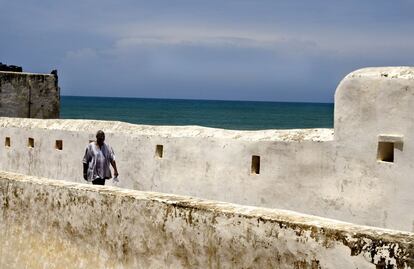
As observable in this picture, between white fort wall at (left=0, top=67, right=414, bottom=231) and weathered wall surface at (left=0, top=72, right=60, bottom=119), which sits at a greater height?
weathered wall surface at (left=0, top=72, right=60, bottom=119)

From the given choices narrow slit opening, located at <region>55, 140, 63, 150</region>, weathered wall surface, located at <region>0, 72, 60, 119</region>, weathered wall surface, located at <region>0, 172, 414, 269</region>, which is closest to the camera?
weathered wall surface, located at <region>0, 172, 414, 269</region>

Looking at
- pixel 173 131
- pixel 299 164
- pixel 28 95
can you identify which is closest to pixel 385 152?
pixel 299 164

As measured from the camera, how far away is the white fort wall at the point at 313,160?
24.9 feet

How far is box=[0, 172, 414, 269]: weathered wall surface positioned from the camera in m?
4.79

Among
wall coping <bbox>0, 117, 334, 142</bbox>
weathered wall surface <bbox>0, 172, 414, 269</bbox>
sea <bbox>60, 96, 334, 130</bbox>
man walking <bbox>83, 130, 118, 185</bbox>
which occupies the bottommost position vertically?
weathered wall surface <bbox>0, 172, 414, 269</bbox>

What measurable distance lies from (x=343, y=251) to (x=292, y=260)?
1.38 ft

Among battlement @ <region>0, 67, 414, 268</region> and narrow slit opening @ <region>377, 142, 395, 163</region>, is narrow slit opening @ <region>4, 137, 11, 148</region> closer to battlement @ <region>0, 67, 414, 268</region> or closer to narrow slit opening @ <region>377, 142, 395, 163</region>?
battlement @ <region>0, 67, 414, 268</region>

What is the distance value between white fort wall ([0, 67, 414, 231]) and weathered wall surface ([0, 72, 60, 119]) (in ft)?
14.6

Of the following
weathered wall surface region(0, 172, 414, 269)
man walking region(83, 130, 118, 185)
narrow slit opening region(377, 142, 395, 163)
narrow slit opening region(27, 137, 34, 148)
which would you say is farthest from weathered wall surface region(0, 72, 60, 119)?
narrow slit opening region(377, 142, 395, 163)

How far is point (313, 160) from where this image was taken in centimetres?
838

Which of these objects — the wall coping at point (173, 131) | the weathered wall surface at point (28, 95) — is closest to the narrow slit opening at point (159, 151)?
the wall coping at point (173, 131)

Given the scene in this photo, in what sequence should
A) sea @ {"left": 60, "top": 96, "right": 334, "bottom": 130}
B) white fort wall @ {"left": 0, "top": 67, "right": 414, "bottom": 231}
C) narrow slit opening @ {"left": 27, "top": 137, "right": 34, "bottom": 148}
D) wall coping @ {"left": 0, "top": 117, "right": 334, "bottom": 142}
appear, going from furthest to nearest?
sea @ {"left": 60, "top": 96, "right": 334, "bottom": 130} < narrow slit opening @ {"left": 27, "top": 137, "right": 34, "bottom": 148} < wall coping @ {"left": 0, "top": 117, "right": 334, "bottom": 142} < white fort wall @ {"left": 0, "top": 67, "right": 414, "bottom": 231}

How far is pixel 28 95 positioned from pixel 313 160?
8335mm

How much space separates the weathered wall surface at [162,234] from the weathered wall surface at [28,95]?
7.27m
